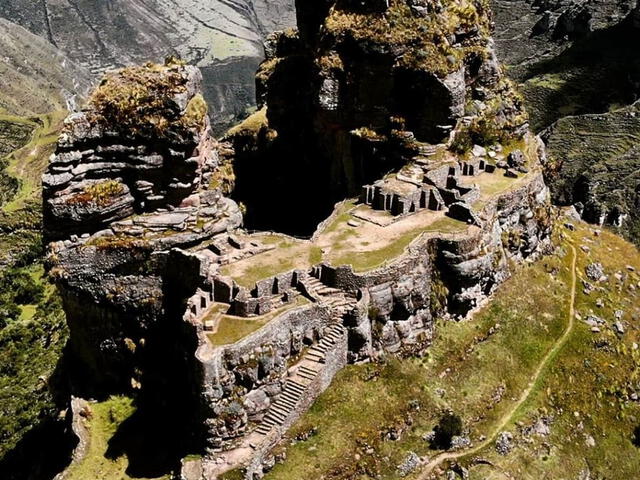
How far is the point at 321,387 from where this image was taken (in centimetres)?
3178

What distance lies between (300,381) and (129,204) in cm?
1481

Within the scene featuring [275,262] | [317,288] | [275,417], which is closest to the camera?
[275,417]

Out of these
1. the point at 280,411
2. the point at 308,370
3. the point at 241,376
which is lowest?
the point at 280,411

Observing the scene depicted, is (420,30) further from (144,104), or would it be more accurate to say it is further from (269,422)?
(269,422)

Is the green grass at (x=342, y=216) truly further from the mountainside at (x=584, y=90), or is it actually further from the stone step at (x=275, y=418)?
the mountainside at (x=584, y=90)

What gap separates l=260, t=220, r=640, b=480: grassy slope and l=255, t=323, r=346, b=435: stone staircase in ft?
4.02

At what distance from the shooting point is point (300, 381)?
101 feet

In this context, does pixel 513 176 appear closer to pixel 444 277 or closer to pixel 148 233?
pixel 444 277

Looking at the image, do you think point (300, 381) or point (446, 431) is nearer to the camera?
point (300, 381)

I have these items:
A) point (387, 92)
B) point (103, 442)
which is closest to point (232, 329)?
point (103, 442)

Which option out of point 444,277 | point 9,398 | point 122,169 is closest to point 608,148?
point 444,277

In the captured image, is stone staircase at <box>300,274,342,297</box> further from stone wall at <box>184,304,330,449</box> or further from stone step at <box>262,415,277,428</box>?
stone step at <box>262,415,277,428</box>

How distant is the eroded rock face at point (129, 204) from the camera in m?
36.2

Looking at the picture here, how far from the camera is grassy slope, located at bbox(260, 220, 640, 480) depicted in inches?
1207
